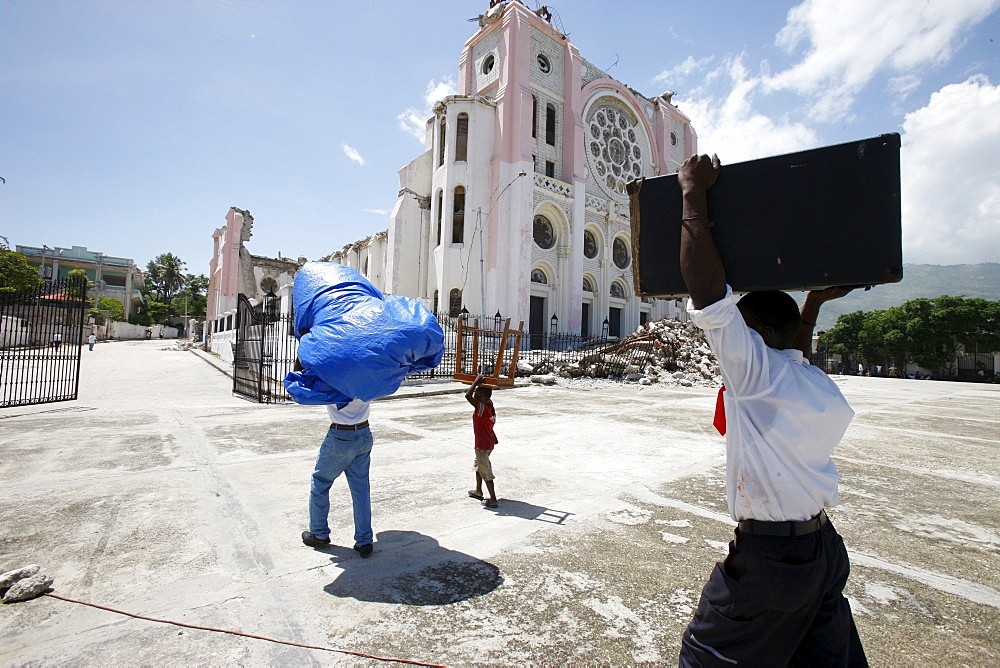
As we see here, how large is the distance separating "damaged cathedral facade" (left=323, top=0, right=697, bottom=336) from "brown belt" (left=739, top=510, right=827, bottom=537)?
81.5 feet

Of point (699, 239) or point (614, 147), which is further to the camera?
point (614, 147)

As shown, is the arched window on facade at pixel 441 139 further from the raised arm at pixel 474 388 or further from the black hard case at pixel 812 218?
the black hard case at pixel 812 218

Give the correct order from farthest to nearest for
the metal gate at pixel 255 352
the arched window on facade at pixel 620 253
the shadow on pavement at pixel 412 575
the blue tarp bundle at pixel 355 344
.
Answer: the arched window on facade at pixel 620 253 < the metal gate at pixel 255 352 < the blue tarp bundle at pixel 355 344 < the shadow on pavement at pixel 412 575

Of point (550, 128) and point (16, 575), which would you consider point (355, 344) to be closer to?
point (16, 575)

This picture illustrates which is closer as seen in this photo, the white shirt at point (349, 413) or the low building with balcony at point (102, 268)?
the white shirt at point (349, 413)

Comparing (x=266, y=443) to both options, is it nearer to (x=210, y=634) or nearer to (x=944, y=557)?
(x=210, y=634)

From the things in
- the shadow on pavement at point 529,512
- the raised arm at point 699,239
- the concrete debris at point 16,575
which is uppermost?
the raised arm at point 699,239

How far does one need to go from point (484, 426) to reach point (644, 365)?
1628 centimetres

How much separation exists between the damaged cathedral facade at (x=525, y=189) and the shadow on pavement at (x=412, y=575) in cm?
2365

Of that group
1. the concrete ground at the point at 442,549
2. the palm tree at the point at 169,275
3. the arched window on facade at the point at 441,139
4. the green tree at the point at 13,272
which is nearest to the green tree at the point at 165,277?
the palm tree at the point at 169,275

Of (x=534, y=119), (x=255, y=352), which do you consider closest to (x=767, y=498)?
(x=255, y=352)

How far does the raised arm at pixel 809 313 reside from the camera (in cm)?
172

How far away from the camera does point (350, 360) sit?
2.91 m

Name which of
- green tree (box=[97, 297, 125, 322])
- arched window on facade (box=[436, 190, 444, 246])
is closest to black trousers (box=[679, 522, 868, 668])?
arched window on facade (box=[436, 190, 444, 246])
